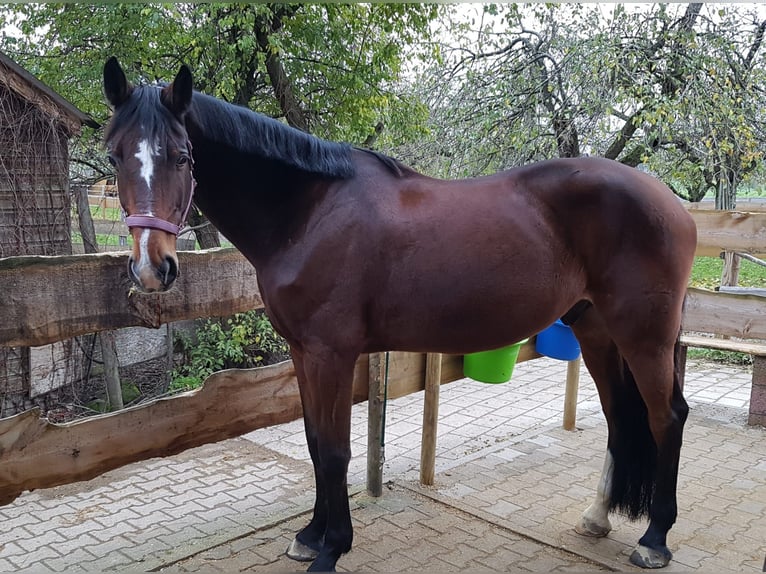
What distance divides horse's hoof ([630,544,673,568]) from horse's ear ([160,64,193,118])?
2604mm

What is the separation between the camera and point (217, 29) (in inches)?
227

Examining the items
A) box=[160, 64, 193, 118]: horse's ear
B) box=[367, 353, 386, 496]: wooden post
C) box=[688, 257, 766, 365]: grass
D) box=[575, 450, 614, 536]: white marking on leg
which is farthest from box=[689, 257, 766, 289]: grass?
box=[160, 64, 193, 118]: horse's ear

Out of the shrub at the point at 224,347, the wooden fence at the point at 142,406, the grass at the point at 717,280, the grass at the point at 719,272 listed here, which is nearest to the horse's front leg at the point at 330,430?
the wooden fence at the point at 142,406

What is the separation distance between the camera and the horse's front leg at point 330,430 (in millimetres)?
2256

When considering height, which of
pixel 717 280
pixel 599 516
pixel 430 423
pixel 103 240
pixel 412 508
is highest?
pixel 103 240

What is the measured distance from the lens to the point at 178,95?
74.9 inches

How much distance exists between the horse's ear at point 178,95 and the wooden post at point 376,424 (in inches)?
68.3

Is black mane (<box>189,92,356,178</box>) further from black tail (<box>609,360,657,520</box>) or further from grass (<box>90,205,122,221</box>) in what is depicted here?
grass (<box>90,205,122,221</box>)

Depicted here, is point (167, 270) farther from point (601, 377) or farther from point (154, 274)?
point (601, 377)

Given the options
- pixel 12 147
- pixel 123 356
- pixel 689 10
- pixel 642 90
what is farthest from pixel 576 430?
pixel 689 10

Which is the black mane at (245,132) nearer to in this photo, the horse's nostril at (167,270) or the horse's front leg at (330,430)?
the horse's nostril at (167,270)

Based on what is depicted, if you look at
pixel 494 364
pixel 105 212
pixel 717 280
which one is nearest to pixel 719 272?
pixel 717 280

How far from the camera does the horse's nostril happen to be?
5.87 ft

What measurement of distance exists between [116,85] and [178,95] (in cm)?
19
